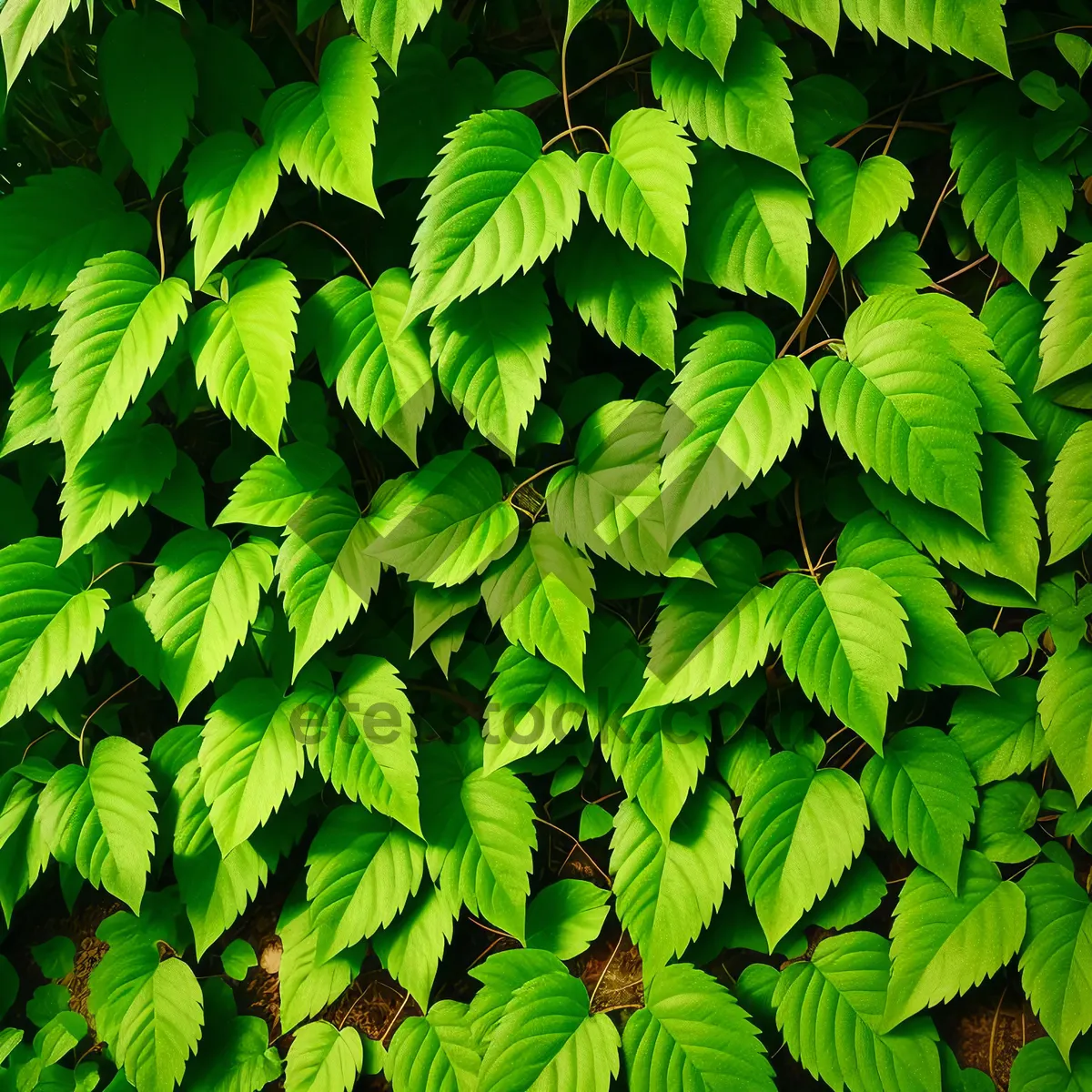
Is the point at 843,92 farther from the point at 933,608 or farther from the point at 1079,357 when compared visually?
the point at 933,608

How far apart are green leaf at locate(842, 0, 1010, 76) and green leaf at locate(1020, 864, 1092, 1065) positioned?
90 centimetres

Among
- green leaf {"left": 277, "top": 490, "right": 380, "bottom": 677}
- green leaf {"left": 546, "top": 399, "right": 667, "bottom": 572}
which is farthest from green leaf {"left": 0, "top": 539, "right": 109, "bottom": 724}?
green leaf {"left": 546, "top": 399, "right": 667, "bottom": 572}

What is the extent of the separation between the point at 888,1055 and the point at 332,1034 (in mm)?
710

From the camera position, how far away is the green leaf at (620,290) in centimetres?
101

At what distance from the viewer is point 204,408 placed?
1258mm

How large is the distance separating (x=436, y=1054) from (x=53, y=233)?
1136 millimetres

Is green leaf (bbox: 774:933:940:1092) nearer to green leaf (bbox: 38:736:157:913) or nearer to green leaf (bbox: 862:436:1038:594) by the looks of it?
green leaf (bbox: 862:436:1038:594)

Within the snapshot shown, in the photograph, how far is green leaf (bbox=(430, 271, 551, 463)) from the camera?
1.01m

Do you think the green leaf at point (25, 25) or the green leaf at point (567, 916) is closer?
the green leaf at point (25, 25)

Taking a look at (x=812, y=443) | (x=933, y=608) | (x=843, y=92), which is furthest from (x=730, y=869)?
(x=843, y=92)

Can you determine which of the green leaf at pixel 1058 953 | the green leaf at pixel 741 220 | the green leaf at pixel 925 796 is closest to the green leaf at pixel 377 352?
the green leaf at pixel 741 220

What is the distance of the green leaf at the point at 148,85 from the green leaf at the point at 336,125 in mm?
130

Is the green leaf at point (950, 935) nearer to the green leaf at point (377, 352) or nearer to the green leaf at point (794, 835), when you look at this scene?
the green leaf at point (794, 835)

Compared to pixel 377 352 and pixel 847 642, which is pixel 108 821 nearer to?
pixel 377 352
